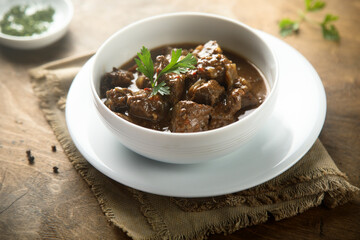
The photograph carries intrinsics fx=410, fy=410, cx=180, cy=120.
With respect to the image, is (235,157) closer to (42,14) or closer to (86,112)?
(86,112)

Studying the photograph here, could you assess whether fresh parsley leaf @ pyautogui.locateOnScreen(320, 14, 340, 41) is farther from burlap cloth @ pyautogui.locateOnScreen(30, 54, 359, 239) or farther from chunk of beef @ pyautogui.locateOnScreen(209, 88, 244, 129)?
chunk of beef @ pyautogui.locateOnScreen(209, 88, 244, 129)

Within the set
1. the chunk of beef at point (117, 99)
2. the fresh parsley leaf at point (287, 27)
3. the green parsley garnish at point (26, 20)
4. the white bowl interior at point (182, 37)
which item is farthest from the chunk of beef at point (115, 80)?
the fresh parsley leaf at point (287, 27)

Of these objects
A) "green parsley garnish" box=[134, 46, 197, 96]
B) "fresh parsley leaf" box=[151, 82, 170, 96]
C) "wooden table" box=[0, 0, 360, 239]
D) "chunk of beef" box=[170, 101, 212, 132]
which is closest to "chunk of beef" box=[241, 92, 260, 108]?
"chunk of beef" box=[170, 101, 212, 132]

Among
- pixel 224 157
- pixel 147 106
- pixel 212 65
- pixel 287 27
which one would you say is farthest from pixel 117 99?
pixel 287 27

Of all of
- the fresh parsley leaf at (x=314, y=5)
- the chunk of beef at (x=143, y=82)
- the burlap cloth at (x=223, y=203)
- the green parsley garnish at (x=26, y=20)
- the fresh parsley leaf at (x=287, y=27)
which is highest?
the chunk of beef at (x=143, y=82)

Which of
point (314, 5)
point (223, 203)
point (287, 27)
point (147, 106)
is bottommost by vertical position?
point (223, 203)

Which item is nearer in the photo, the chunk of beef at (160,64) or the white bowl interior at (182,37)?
the chunk of beef at (160,64)

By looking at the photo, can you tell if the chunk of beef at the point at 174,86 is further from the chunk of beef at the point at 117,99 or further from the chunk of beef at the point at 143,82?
the chunk of beef at the point at 117,99

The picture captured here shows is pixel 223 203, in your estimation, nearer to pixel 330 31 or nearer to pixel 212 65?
pixel 212 65
